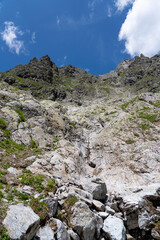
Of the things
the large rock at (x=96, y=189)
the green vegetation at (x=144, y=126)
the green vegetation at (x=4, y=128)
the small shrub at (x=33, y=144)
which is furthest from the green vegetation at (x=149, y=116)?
the green vegetation at (x=4, y=128)

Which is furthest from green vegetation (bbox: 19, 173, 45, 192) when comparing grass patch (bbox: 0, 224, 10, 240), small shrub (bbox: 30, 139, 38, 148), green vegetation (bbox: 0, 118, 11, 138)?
green vegetation (bbox: 0, 118, 11, 138)

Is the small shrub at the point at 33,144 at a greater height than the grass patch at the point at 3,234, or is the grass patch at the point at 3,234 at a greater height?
the small shrub at the point at 33,144

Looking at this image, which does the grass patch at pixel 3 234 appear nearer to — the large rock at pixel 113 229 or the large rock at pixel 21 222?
the large rock at pixel 21 222

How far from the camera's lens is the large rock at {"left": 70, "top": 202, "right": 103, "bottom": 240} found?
11469 millimetres

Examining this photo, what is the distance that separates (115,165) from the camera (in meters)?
28.6

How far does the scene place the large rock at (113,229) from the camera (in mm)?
12750

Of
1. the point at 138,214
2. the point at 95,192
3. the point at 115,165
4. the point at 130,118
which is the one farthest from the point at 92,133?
the point at 138,214

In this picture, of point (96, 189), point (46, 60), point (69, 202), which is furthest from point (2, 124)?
point (46, 60)

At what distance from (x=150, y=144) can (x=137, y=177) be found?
414 inches

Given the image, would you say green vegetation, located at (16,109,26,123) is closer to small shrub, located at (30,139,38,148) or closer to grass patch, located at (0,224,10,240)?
small shrub, located at (30,139,38,148)

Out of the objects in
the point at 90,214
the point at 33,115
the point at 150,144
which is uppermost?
the point at 33,115

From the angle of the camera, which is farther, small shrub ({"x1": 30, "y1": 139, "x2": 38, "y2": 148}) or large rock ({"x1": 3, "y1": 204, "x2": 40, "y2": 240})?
small shrub ({"x1": 30, "y1": 139, "x2": 38, "y2": 148})

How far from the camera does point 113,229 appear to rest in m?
13.3

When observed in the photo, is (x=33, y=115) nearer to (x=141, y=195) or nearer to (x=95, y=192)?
(x=95, y=192)
